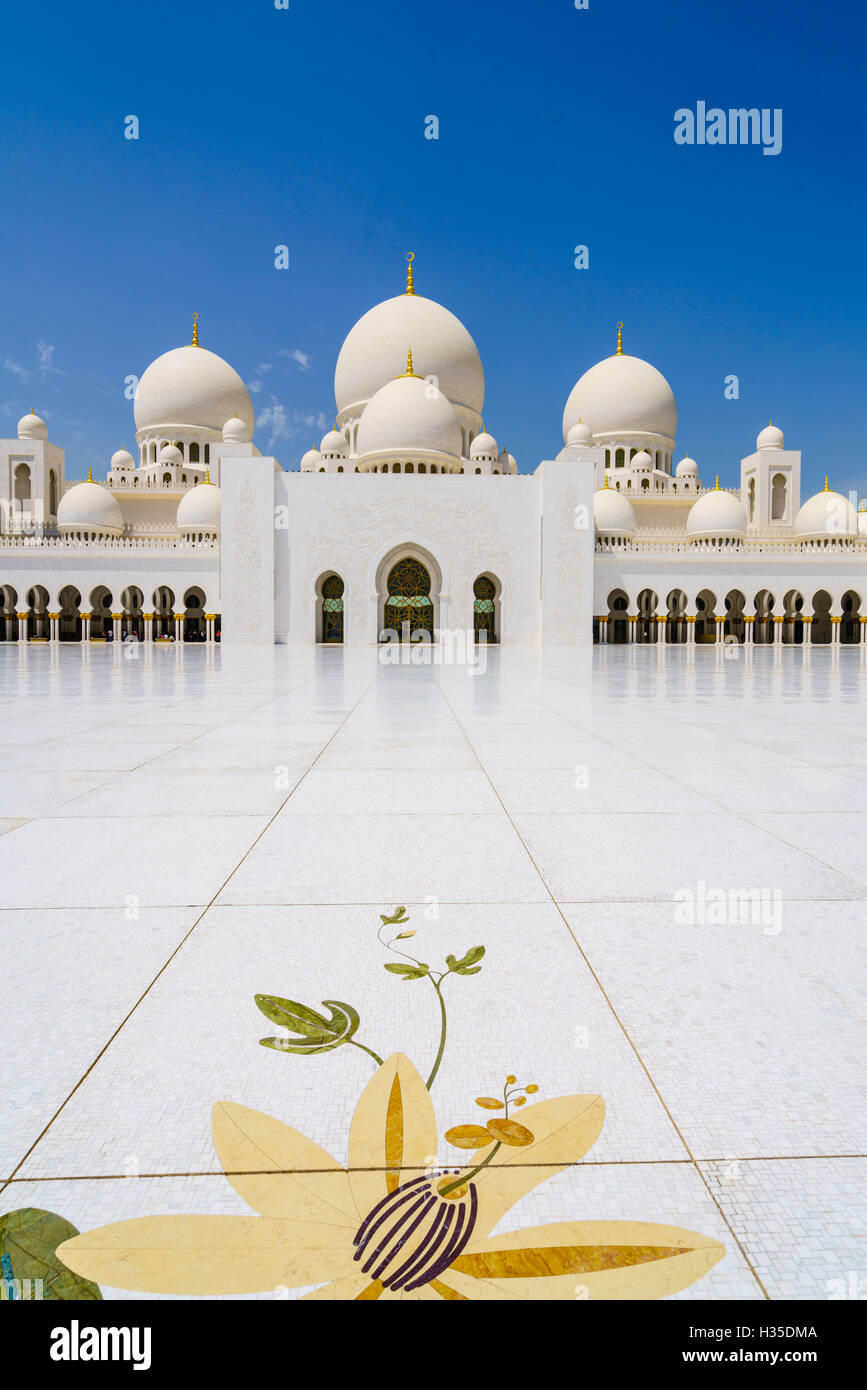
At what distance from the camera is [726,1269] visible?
1.07m

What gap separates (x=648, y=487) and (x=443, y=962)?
3506cm

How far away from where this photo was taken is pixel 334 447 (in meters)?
30.1

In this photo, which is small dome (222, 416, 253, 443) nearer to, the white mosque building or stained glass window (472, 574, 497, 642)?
the white mosque building

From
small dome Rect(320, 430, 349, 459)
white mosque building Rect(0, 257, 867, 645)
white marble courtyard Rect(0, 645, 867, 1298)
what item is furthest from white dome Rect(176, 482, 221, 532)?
white marble courtyard Rect(0, 645, 867, 1298)

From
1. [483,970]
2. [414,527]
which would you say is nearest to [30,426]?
[414,527]

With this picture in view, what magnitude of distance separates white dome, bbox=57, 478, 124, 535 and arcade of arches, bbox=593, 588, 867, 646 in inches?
756

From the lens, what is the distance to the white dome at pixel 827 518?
31.5 meters

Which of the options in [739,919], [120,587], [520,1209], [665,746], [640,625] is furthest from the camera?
[640,625]

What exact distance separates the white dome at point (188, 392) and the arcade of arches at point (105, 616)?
871 cm

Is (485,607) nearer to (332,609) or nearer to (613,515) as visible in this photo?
(332,609)

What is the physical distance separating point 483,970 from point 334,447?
30.2 meters

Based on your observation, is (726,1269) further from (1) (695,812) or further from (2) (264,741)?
(2) (264,741)

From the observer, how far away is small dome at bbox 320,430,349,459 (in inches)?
1183

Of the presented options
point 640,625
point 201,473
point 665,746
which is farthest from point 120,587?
point 665,746
